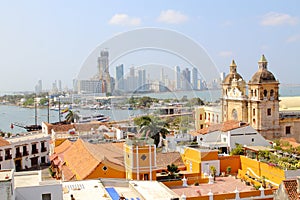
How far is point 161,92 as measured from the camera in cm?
842

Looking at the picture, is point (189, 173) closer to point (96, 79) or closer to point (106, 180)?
point (106, 180)

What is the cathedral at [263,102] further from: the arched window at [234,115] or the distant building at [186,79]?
the distant building at [186,79]

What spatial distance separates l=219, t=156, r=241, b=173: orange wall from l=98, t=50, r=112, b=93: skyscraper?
14.3 feet

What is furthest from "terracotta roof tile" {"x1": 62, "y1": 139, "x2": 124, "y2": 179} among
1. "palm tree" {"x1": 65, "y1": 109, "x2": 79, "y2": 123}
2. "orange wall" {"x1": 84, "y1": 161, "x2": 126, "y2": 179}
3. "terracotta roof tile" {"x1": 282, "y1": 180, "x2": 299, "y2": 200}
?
"terracotta roof tile" {"x1": 282, "y1": 180, "x2": 299, "y2": 200}

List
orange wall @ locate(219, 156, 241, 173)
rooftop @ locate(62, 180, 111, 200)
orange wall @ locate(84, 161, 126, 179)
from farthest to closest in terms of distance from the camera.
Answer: orange wall @ locate(219, 156, 241, 173)
orange wall @ locate(84, 161, 126, 179)
rooftop @ locate(62, 180, 111, 200)

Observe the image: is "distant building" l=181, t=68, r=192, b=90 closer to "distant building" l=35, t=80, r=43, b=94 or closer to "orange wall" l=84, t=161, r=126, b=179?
"orange wall" l=84, t=161, r=126, b=179

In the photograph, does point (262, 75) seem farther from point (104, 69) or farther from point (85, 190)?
point (85, 190)

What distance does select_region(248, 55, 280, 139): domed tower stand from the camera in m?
18.9

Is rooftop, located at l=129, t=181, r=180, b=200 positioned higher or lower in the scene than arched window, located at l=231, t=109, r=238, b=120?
lower

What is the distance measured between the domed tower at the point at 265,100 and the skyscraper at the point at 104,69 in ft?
37.1

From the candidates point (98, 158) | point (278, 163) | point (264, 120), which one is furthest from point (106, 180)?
point (264, 120)

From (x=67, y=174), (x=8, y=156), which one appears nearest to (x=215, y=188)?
(x=67, y=174)

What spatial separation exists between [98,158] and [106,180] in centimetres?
94

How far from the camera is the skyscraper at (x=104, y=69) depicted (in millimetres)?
8383
